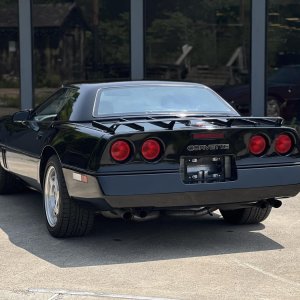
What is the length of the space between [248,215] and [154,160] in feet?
5.01

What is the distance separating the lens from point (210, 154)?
5949mm

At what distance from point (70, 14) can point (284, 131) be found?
9206 millimetres

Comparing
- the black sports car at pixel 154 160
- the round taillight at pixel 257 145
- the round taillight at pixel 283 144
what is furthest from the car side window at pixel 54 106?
the round taillight at pixel 283 144

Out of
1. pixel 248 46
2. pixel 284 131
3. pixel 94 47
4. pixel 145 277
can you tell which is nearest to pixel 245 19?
pixel 248 46

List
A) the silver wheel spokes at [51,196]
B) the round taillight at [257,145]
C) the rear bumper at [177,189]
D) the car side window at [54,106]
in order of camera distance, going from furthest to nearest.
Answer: the car side window at [54,106], the silver wheel spokes at [51,196], the round taillight at [257,145], the rear bumper at [177,189]

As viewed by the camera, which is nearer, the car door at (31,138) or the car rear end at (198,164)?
the car rear end at (198,164)

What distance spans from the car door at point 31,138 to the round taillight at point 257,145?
1795mm

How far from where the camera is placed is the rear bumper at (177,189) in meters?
5.72

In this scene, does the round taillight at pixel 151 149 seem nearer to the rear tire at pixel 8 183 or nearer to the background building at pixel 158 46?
the rear tire at pixel 8 183

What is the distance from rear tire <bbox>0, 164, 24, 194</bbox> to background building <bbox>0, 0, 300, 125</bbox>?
6.10 meters

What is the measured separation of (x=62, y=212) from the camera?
6.21 meters

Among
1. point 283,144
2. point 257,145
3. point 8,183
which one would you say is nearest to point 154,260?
point 257,145

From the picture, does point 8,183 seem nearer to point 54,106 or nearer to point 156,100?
point 54,106

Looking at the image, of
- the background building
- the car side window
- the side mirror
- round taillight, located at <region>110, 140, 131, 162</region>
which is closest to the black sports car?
round taillight, located at <region>110, 140, 131, 162</region>
